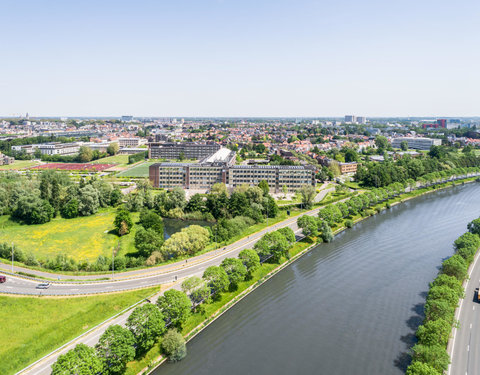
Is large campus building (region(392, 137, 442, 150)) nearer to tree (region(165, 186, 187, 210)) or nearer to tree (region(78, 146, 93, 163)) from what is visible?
tree (region(165, 186, 187, 210))

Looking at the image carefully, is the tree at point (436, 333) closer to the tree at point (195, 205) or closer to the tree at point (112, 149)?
the tree at point (195, 205)

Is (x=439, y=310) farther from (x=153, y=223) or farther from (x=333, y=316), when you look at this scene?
(x=153, y=223)

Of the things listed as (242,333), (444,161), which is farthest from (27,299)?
(444,161)

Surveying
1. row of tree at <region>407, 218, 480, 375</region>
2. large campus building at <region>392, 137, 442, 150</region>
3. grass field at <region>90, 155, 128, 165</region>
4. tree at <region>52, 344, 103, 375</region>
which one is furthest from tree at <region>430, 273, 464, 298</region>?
large campus building at <region>392, 137, 442, 150</region>

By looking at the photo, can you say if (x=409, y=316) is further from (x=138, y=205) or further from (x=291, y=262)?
(x=138, y=205)

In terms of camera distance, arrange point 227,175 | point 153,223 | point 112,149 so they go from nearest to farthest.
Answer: point 153,223
point 227,175
point 112,149

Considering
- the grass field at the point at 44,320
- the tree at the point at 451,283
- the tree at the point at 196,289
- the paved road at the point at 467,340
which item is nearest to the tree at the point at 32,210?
the grass field at the point at 44,320

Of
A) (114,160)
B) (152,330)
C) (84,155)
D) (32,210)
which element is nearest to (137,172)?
(114,160)
